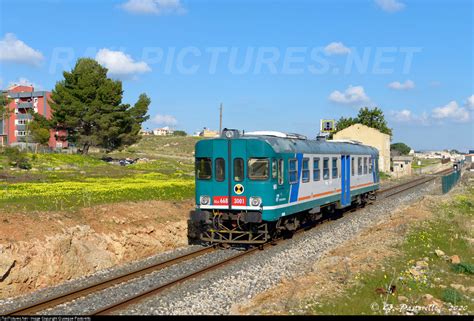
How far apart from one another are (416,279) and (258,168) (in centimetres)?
654

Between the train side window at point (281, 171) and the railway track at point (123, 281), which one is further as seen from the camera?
the train side window at point (281, 171)

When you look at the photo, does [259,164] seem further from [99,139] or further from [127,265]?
[99,139]

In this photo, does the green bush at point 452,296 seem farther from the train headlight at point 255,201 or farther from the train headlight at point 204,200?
the train headlight at point 204,200

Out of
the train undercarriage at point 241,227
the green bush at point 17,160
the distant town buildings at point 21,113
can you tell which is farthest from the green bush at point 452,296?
the distant town buildings at point 21,113

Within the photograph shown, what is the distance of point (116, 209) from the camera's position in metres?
18.8

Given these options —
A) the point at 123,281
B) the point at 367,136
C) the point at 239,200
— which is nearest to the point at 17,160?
the point at 239,200

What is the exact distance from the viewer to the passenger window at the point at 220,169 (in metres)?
17.1

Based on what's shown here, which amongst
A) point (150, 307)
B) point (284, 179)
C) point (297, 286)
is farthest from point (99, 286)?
point (284, 179)

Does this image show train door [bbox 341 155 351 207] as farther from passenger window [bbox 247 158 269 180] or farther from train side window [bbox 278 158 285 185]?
passenger window [bbox 247 158 269 180]

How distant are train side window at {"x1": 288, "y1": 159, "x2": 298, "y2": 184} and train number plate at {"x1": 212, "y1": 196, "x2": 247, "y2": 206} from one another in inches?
84.9

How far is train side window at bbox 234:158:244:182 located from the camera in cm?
1686

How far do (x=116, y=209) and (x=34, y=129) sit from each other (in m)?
53.2

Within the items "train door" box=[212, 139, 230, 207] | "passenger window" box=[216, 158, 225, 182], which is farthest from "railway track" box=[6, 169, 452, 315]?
"passenger window" box=[216, 158, 225, 182]

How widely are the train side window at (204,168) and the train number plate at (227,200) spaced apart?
0.83m
